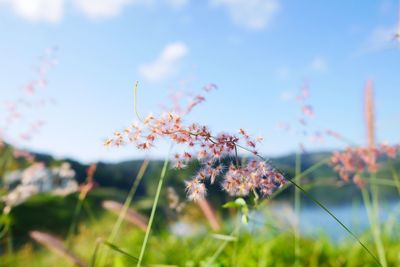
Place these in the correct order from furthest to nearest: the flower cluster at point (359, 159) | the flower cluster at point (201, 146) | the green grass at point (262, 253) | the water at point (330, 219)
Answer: the green grass at point (262, 253), the water at point (330, 219), the flower cluster at point (359, 159), the flower cluster at point (201, 146)

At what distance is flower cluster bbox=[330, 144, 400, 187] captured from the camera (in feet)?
10.3

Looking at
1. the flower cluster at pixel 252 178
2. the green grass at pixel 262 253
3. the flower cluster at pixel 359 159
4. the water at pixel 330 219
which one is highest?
the flower cluster at pixel 359 159

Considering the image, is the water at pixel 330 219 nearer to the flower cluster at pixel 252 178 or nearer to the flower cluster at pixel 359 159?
the flower cluster at pixel 359 159

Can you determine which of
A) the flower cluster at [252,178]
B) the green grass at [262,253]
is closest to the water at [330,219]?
the green grass at [262,253]

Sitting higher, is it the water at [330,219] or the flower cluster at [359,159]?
the flower cluster at [359,159]

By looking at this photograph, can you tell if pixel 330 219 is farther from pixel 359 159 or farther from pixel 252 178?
pixel 252 178

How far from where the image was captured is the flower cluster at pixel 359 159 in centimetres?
315

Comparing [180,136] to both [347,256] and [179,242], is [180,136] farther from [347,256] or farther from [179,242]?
[179,242]

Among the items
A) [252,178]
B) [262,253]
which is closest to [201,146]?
[252,178]

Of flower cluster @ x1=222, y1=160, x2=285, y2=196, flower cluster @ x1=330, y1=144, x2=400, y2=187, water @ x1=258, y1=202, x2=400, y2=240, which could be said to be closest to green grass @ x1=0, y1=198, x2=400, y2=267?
water @ x1=258, y1=202, x2=400, y2=240

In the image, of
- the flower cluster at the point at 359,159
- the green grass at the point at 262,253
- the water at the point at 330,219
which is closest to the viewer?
the flower cluster at the point at 359,159

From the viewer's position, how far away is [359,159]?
3322 millimetres

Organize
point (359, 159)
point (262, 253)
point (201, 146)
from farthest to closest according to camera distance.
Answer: point (262, 253), point (359, 159), point (201, 146)

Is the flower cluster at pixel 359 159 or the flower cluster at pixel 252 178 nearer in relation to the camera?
the flower cluster at pixel 252 178
